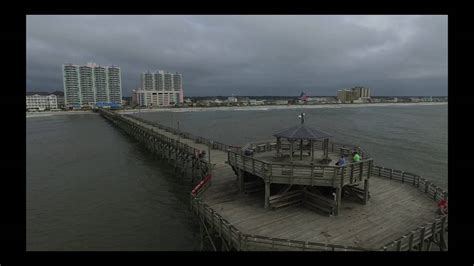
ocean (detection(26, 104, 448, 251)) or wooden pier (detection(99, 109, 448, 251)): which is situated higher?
wooden pier (detection(99, 109, 448, 251))

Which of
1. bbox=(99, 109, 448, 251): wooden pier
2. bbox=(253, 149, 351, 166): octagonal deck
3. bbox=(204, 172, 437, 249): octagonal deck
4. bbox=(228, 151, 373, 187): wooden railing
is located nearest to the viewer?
bbox=(99, 109, 448, 251): wooden pier

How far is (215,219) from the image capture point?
12820mm

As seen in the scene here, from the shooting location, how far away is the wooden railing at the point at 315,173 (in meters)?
13.4

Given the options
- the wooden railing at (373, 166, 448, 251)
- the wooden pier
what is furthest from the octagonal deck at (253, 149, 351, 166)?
the wooden railing at (373, 166, 448, 251)

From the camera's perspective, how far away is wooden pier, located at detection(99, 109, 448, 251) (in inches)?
431

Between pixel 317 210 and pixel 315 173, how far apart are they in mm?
1822

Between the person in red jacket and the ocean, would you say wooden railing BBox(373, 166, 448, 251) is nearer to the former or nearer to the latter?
the person in red jacket

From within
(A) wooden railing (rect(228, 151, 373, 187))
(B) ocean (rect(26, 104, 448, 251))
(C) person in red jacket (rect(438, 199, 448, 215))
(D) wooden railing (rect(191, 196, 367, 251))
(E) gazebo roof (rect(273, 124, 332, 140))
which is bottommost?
(B) ocean (rect(26, 104, 448, 251))

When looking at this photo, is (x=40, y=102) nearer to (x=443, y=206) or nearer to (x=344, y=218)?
(x=344, y=218)

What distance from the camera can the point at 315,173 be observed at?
1359 cm

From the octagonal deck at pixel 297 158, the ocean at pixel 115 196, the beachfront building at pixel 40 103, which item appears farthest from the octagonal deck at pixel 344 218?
the beachfront building at pixel 40 103

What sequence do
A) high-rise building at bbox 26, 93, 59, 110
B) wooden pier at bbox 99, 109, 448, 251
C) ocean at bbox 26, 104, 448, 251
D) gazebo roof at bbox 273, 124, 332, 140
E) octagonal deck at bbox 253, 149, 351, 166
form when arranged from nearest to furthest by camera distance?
1. wooden pier at bbox 99, 109, 448, 251
2. gazebo roof at bbox 273, 124, 332, 140
3. octagonal deck at bbox 253, 149, 351, 166
4. ocean at bbox 26, 104, 448, 251
5. high-rise building at bbox 26, 93, 59, 110

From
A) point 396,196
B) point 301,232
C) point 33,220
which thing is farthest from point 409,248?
point 33,220
